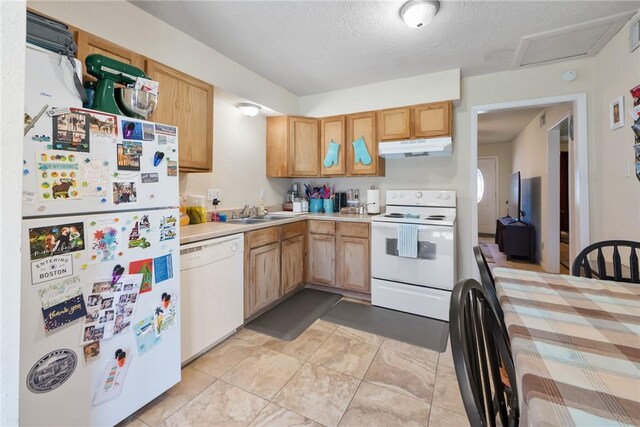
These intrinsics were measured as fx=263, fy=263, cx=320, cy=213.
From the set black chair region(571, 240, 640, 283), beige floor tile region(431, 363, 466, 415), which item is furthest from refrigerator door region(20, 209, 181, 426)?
black chair region(571, 240, 640, 283)

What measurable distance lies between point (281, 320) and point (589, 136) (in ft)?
11.1

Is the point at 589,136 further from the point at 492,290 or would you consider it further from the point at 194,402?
the point at 194,402

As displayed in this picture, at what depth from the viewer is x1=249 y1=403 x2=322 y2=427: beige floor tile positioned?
1.35 m

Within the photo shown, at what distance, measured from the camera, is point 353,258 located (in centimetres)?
291

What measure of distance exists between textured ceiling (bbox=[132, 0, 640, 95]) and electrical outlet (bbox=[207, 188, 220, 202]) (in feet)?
4.26

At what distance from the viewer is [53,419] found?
1.08 meters

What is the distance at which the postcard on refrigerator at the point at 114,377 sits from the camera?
3.97 feet

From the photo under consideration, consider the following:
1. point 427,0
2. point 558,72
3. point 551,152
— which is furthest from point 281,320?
point 551,152

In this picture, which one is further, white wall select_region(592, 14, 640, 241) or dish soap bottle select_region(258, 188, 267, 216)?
dish soap bottle select_region(258, 188, 267, 216)

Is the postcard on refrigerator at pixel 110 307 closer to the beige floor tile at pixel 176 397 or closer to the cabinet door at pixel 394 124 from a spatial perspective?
the beige floor tile at pixel 176 397

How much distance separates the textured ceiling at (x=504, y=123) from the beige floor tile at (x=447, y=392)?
350 centimetres

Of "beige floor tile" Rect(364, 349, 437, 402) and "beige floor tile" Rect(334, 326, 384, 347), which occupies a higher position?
"beige floor tile" Rect(334, 326, 384, 347)

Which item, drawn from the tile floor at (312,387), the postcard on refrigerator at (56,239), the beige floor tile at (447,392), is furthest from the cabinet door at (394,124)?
the postcard on refrigerator at (56,239)

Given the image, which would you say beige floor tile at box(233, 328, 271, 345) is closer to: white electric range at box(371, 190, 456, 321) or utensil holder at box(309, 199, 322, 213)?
white electric range at box(371, 190, 456, 321)
